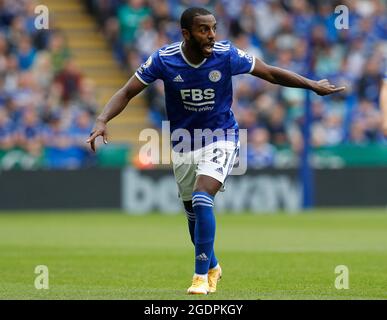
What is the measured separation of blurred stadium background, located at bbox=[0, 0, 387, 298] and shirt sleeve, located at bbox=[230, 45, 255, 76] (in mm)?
10560

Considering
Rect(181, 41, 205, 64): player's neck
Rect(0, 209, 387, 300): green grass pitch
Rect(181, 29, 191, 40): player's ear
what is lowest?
Rect(0, 209, 387, 300): green grass pitch

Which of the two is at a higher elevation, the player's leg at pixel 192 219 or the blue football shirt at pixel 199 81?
the blue football shirt at pixel 199 81

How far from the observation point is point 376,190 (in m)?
25.3

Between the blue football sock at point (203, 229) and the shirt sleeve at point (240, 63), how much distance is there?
1.15 meters

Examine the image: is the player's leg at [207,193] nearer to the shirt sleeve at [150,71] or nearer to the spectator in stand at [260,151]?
the shirt sleeve at [150,71]

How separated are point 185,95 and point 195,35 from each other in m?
0.58

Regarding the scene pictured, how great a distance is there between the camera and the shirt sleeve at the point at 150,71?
409 inches

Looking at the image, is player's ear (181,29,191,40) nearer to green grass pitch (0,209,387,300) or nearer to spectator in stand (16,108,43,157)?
green grass pitch (0,209,387,300)

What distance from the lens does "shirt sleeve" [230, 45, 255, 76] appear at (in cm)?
1038

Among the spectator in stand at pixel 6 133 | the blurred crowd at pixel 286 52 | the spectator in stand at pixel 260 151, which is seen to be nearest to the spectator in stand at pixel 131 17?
the blurred crowd at pixel 286 52

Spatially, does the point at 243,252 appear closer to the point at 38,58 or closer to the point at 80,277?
the point at 80,277

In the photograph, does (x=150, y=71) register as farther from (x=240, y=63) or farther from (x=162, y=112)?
(x=162, y=112)

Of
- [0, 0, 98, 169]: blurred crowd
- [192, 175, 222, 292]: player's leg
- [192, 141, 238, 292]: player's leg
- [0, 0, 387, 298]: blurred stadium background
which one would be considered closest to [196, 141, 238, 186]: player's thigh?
[192, 141, 238, 292]: player's leg

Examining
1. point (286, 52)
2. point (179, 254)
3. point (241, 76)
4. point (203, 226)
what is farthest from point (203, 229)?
point (286, 52)
